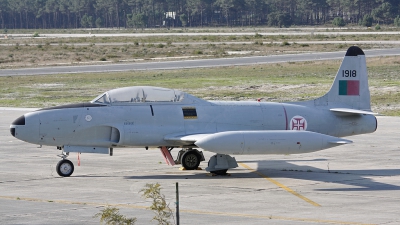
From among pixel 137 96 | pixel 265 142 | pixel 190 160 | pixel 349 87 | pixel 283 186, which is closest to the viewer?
pixel 283 186

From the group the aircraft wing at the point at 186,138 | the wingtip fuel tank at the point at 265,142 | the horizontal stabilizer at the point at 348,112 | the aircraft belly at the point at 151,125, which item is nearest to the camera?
the wingtip fuel tank at the point at 265,142

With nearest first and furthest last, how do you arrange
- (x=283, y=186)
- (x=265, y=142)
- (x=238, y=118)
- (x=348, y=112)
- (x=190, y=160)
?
(x=283, y=186) < (x=265, y=142) < (x=238, y=118) < (x=190, y=160) < (x=348, y=112)

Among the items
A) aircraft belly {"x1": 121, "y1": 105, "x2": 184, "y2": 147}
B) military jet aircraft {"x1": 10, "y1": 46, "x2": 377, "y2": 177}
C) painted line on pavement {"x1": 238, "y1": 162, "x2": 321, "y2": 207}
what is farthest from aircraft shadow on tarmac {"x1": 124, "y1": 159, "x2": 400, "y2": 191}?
aircraft belly {"x1": 121, "y1": 105, "x2": 184, "y2": 147}

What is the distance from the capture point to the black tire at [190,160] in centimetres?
2058

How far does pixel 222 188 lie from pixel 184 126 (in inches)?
118

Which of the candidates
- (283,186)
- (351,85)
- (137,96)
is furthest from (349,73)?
(137,96)

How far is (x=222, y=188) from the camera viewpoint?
17641 millimetres

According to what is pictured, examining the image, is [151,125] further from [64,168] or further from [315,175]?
[315,175]

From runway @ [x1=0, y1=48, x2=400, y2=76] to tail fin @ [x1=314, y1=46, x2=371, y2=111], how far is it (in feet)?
141

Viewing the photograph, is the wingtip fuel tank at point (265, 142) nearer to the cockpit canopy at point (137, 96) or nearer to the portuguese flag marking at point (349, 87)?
the cockpit canopy at point (137, 96)

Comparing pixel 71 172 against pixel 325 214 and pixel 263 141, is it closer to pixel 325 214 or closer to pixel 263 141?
pixel 263 141

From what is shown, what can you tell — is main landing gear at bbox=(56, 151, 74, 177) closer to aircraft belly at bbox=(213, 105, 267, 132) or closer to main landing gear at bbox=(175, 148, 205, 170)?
main landing gear at bbox=(175, 148, 205, 170)

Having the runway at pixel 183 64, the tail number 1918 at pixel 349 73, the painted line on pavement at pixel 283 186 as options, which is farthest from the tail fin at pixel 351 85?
the runway at pixel 183 64

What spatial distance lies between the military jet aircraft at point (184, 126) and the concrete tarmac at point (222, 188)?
78 cm
